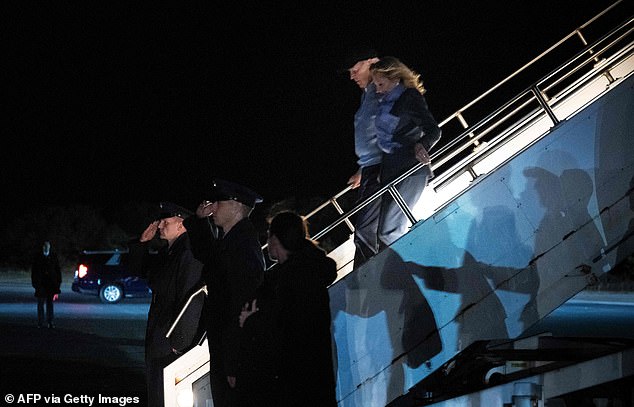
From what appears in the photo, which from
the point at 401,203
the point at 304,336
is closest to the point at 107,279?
the point at 401,203

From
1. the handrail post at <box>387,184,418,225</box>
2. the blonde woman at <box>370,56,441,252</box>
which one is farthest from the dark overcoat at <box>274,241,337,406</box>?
the blonde woman at <box>370,56,441,252</box>

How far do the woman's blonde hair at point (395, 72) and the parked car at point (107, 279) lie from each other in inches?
657

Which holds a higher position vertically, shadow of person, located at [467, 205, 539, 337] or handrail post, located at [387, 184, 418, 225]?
handrail post, located at [387, 184, 418, 225]

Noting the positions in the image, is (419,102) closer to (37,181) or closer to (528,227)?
(528,227)

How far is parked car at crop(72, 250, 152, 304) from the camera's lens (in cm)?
2320

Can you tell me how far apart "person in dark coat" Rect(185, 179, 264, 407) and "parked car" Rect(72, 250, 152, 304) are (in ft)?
55.8

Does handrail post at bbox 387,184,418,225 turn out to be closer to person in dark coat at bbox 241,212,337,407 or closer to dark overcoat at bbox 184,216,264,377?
dark overcoat at bbox 184,216,264,377

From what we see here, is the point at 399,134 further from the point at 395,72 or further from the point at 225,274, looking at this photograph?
the point at 225,274

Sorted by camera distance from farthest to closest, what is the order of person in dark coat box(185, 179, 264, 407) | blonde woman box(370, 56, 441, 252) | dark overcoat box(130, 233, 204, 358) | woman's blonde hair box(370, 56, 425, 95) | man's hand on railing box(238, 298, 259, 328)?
dark overcoat box(130, 233, 204, 358) → woman's blonde hair box(370, 56, 425, 95) → blonde woman box(370, 56, 441, 252) → person in dark coat box(185, 179, 264, 407) → man's hand on railing box(238, 298, 259, 328)

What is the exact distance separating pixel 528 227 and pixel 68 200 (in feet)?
132

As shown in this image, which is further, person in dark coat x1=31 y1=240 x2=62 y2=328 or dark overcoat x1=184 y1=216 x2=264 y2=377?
person in dark coat x1=31 y1=240 x2=62 y2=328

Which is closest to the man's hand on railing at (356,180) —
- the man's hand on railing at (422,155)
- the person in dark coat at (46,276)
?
the man's hand on railing at (422,155)

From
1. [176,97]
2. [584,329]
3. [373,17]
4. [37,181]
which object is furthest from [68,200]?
[584,329]

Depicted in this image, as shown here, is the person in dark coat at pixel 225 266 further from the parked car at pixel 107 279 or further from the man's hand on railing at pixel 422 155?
the parked car at pixel 107 279
